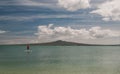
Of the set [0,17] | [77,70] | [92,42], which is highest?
[0,17]

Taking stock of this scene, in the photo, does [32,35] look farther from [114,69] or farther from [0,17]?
[114,69]

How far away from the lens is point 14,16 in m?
6.20

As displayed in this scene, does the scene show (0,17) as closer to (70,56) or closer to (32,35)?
(32,35)

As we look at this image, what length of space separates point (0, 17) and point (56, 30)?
92 cm

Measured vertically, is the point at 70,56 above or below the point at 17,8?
below

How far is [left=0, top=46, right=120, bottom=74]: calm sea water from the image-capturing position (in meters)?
6.37

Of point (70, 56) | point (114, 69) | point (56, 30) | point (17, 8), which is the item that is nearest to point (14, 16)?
point (17, 8)

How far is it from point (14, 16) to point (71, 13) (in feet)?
2.99

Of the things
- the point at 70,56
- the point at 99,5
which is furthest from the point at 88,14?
the point at 70,56

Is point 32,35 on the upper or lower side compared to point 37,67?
upper

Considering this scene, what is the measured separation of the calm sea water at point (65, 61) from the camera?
251 inches

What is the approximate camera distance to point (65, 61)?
21.2ft

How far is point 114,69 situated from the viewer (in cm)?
646

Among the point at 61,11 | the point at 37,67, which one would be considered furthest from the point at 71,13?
the point at 37,67
